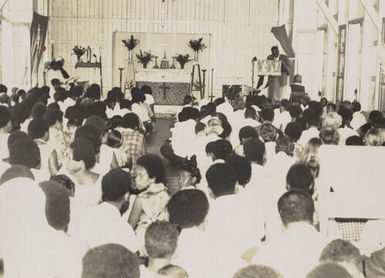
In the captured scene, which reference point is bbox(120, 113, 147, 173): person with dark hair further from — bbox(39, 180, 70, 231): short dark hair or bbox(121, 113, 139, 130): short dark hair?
bbox(39, 180, 70, 231): short dark hair

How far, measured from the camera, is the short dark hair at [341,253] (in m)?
3.92

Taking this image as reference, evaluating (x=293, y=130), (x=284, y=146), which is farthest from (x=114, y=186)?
(x=293, y=130)

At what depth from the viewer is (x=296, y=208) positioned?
4.75 m

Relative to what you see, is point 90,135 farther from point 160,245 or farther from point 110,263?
point 110,263

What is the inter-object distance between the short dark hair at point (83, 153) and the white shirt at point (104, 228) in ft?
3.87

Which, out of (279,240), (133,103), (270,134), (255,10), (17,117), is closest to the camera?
(279,240)

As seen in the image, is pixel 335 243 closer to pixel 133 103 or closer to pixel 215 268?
pixel 215 268

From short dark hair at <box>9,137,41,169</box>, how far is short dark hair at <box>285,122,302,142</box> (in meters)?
3.56

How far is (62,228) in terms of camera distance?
4629mm

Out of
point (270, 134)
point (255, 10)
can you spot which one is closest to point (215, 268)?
point (270, 134)

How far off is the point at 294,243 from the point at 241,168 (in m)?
1.97

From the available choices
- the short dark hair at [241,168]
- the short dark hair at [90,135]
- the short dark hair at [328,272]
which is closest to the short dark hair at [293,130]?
the short dark hair at [90,135]

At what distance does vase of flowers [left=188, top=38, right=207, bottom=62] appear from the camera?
24.5m

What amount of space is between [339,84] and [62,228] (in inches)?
634
